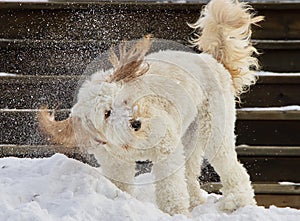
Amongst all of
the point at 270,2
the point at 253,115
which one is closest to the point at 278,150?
the point at 253,115

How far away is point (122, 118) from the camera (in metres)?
3.25

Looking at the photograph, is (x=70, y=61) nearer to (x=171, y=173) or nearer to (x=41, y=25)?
(x=41, y=25)

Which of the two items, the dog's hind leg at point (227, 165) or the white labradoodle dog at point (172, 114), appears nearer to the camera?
the white labradoodle dog at point (172, 114)

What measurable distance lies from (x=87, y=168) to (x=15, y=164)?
2.00 feet

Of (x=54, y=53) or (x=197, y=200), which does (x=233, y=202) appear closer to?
(x=197, y=200)

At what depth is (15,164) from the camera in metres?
4.01

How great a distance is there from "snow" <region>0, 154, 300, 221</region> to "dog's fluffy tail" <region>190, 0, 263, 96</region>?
0.89 m

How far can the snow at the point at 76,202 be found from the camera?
315 centimetres

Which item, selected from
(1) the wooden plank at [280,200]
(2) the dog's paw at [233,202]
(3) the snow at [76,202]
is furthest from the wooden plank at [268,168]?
(3) the snow at [76,202]

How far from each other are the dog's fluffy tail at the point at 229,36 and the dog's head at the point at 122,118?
2.25ft

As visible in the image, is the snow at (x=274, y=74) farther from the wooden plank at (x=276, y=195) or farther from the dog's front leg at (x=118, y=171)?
the dog's front leg at (x=118, y=171)

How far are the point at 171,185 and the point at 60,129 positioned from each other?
2.08ft

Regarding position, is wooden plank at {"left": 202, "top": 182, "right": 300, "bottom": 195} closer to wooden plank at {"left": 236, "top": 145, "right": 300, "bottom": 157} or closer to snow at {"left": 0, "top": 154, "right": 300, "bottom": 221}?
wooden plank at {"left": 236, "top": 145, "right": 300, "bottom": 157}

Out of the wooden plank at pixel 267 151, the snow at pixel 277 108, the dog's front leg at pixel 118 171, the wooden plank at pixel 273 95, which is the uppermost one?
the wooden plank at pixel 273 95
